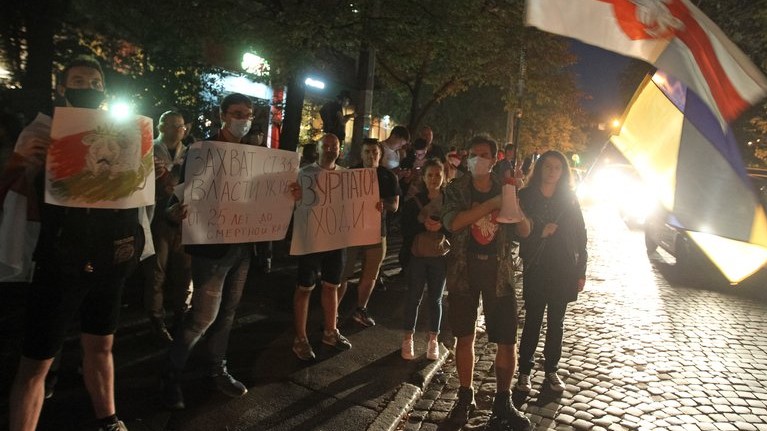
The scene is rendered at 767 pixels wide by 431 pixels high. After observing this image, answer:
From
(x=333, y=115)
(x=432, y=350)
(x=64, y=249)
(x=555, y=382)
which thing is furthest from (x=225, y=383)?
(x=333, y=115)

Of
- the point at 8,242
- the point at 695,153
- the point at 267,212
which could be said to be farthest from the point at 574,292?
the point at 8,242

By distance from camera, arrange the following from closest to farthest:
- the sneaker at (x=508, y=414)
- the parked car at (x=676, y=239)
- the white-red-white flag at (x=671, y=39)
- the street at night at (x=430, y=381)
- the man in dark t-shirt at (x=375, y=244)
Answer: the white-red-white flag at (x=671, y=39), the street at night at (x=430, y=381), the sneaker at (x=508, y=414), the man in dark t-shirt at (x=375, y=244), the parked car at (x=676, y=239)

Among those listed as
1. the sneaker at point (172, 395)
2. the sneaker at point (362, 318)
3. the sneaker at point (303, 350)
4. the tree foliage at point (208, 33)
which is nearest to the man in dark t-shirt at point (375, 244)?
the sneaker at point (362, 318)

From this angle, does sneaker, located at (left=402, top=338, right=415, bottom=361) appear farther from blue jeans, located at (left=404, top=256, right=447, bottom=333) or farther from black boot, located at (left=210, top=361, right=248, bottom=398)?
black boot, located at (left=210, top=361, right=248, bottom=398)

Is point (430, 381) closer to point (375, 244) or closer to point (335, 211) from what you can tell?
point (375, 244)

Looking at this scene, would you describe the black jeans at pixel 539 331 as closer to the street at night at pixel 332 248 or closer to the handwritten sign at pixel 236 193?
the street at night at pixel 332 248

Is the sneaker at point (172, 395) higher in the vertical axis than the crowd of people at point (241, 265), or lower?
lower

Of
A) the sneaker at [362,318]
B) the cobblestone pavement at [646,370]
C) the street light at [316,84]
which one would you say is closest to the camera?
the cobblestone pavement at [646,370]

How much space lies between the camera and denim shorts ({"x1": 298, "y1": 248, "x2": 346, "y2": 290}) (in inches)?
187

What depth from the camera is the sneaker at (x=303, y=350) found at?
15.8 ft

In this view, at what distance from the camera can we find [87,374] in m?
3.09

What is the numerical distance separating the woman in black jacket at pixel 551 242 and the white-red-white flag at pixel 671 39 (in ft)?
6.29

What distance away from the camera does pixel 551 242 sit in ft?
14.9

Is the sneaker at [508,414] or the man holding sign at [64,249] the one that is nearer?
the man holding sign at [64,249]
